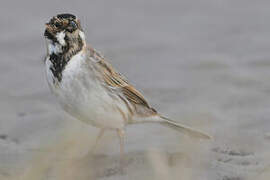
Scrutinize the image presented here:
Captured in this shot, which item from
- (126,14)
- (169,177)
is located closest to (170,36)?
(126,14)

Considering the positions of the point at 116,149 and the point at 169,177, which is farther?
the point at 116,149

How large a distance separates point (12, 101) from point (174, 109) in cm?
217

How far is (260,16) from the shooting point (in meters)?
12.0

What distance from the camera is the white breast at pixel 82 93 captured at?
7.42 m

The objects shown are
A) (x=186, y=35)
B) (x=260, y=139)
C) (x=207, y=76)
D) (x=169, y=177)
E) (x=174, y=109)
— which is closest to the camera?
(x=169, y=177)

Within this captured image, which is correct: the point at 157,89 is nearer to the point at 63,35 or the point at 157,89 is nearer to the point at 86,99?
the point at 86,99

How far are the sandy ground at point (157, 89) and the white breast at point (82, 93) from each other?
30 centimetres

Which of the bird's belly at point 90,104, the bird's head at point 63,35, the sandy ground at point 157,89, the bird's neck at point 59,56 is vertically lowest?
the sandy ground at point 157,89

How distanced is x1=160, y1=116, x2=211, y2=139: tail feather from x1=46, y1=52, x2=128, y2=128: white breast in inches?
35.0

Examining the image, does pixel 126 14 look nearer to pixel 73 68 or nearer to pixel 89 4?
pixel 89 4

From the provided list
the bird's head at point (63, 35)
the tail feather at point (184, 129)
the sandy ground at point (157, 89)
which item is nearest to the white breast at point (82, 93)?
the bird's head at point (63, 35)

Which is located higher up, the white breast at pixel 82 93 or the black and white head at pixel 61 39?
the black and white head at pixel 61 39

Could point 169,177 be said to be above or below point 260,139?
above

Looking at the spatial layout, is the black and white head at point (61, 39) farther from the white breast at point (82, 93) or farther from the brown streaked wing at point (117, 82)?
the brown streaked wing at point (117, 82)
